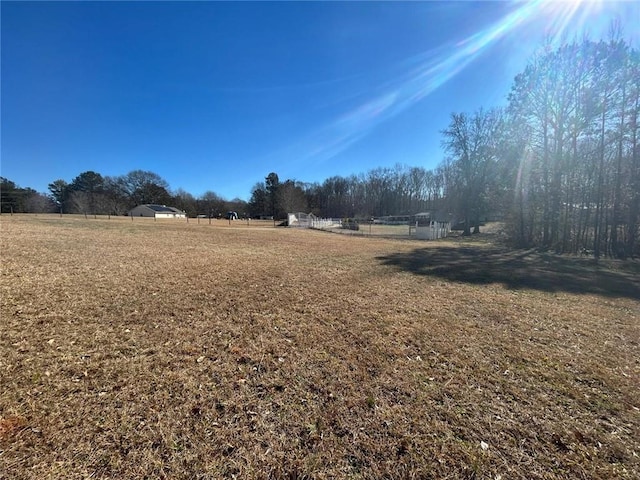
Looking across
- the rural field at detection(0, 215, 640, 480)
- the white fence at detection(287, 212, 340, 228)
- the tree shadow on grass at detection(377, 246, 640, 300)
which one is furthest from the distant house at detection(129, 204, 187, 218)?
the tree shadow on grass at detection(377, 246, 640, 300)

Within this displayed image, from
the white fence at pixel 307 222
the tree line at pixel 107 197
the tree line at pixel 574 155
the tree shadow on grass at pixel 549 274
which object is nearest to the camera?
the tree shadow on grass at pixel 549 274

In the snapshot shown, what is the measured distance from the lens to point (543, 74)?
14.3 m

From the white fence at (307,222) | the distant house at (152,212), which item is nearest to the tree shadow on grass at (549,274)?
the white fence at (307,222)

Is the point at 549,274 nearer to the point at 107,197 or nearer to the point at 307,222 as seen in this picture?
the point at 307,222

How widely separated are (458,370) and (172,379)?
3100 mm

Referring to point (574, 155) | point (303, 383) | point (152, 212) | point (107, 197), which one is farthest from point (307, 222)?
point (107, 197)

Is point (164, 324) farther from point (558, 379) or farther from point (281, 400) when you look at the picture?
point (558, 379)

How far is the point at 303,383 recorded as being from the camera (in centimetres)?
276

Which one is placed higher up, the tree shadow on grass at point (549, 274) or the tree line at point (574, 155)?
the tree line at point (574, 155)

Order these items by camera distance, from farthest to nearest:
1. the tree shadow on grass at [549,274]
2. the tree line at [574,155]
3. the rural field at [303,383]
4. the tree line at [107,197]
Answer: the tree line at [107,197] < the tree line at [574,155] < the tree shadow on grass at [549,274] < the rural field at [303,383]

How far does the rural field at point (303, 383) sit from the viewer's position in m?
1.89

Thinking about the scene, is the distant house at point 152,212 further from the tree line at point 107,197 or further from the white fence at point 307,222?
the white fence at point 307,222

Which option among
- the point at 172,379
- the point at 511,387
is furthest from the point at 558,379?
the point at 172,379

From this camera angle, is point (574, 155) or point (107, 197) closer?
point (574, 155)
